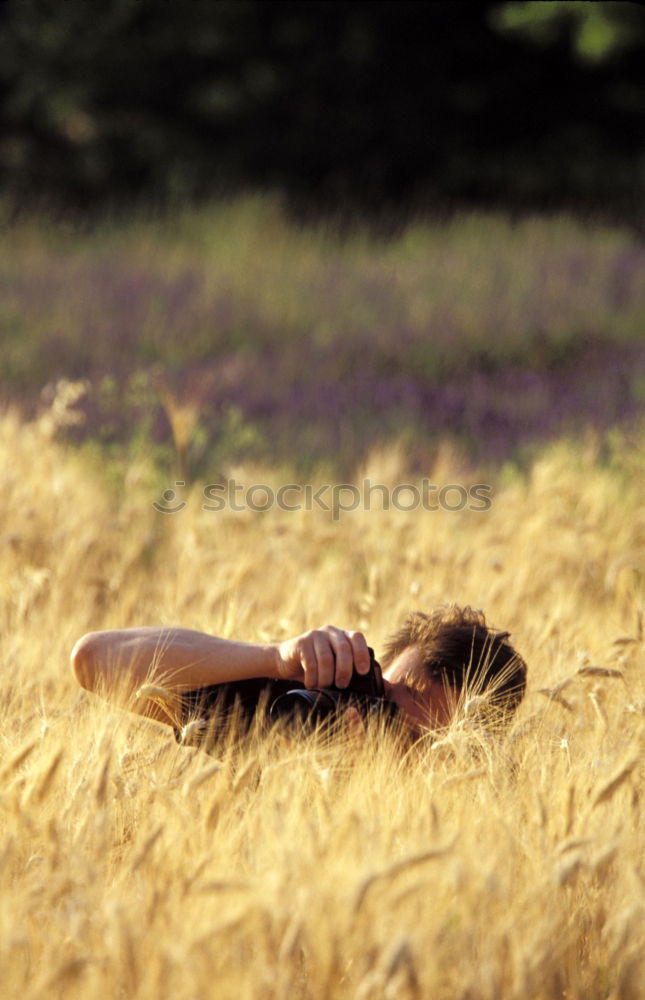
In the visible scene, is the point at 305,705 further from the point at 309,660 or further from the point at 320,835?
the point at 320,835

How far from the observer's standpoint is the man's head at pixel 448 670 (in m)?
2.39

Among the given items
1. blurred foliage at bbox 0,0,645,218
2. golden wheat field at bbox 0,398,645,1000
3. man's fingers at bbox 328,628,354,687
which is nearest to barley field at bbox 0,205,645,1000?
golden wheat field at bbox 0,398,645,1000

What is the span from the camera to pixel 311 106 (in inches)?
640

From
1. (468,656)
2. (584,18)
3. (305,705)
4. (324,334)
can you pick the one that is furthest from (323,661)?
(324,334)

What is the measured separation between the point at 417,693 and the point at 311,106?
15135 millimetres

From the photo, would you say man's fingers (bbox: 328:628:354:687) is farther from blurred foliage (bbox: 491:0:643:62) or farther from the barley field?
blurred foliage (bbox: 491:0:643:62)

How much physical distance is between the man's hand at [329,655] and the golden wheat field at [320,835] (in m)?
0.13

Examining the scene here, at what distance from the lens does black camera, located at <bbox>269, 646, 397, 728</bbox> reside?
2227mm

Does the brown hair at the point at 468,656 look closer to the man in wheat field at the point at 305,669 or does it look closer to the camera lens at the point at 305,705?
the man in wheat field at the point at 305,669

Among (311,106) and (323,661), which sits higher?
(311,106)

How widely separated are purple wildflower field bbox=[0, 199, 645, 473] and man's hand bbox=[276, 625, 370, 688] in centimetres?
274

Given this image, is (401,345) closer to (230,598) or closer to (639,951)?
(230,598)

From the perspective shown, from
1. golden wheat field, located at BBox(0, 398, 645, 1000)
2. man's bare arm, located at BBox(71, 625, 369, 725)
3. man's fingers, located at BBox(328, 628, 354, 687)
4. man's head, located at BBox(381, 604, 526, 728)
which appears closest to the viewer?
golden wheat field, located at BBox(0, 398, 645, 1000)

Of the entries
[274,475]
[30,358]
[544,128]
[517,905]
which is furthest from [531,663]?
[544,128]
